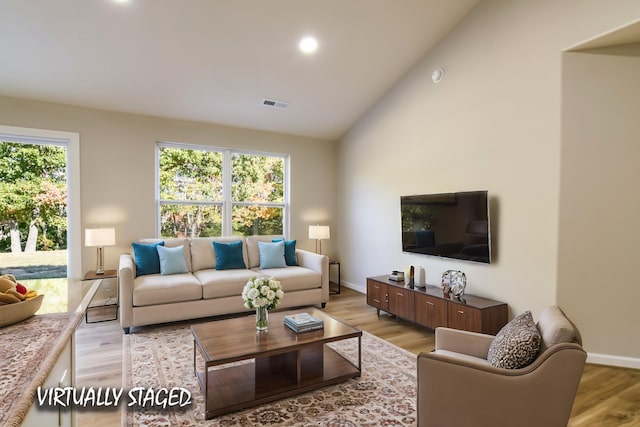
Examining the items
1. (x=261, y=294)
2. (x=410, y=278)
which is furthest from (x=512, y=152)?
(x=261, y=294)

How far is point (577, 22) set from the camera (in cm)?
283

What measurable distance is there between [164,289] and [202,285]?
1.30 feet

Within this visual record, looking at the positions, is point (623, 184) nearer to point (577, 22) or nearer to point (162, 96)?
point (577, 22)

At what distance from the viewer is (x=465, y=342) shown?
2207 mm

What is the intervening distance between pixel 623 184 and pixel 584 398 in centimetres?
173

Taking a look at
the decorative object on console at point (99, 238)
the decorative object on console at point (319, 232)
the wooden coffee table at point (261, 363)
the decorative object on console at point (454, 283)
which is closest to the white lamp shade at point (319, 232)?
the decorative object on console at point (319, 232)

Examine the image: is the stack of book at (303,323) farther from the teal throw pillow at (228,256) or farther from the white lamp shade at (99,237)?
the white lamp shade at (99,237)

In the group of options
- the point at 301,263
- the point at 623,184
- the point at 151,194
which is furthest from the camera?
the point at 301,263

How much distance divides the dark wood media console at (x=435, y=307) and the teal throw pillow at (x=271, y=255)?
1248 mm

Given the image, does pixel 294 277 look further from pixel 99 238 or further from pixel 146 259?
pixel 99 238

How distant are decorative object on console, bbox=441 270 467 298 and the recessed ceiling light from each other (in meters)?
2.88

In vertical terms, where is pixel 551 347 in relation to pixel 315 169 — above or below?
below

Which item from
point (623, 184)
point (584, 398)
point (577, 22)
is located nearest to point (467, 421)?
point (584, 398)

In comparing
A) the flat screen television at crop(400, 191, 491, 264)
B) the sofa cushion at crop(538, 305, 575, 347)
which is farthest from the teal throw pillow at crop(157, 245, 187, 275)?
the sofa cushion at crop(538, 305, 575, 347)
